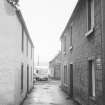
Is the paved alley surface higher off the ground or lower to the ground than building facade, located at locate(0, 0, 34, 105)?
lower

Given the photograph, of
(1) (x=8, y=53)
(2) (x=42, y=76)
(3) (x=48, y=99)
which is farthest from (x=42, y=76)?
(1) (x=8, y=53)

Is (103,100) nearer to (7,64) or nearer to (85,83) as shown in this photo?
(85,83)

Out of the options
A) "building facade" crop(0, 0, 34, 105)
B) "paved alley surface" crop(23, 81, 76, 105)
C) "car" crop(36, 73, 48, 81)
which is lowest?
"paved alley surface" crop(23, 81, 76, 105)

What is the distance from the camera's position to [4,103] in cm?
1087

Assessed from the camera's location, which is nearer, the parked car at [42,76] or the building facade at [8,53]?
the building facade at [8,53]

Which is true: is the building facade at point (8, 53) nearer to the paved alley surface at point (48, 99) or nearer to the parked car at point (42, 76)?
the paved alley surface at point (48, 99)

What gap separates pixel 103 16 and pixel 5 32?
5191mm

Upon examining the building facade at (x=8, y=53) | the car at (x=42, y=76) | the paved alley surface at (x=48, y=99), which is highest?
the building facade at (x=8, y=53)

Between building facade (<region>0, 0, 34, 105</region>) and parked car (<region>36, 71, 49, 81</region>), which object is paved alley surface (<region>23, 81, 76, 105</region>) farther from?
parked car (<region>36, 71, 49, 81</region>)

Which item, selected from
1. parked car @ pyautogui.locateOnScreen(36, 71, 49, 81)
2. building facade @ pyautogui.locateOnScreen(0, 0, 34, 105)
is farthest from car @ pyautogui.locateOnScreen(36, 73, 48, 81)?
building facade @ pyautogui.locateOnScreen(0, 0, 34, 105)

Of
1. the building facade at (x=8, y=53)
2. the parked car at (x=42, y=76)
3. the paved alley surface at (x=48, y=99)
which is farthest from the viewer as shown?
the parked car at (x=42, y=76)

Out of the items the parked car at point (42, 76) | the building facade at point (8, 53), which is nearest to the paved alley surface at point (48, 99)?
the building facade at point (8, 53)

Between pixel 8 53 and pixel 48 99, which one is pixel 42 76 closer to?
pixel 48 99

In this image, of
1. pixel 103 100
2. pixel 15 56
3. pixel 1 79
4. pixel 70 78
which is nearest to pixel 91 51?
pixel 103 100
